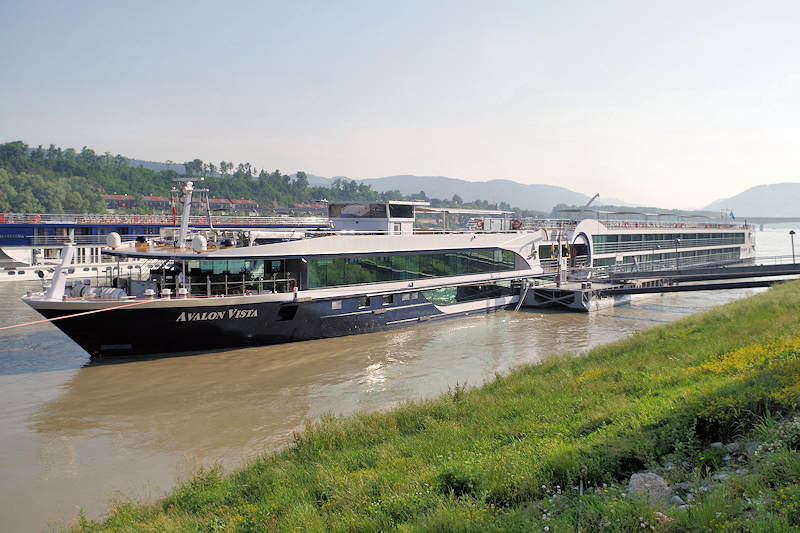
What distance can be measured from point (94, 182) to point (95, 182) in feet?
0.68

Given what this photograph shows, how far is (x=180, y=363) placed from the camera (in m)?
18.1

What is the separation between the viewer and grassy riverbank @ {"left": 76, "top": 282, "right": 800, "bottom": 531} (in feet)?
15.9

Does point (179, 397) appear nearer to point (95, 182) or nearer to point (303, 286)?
point (303, 286)

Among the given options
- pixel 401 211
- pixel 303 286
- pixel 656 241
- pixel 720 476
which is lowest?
pixel 720 476

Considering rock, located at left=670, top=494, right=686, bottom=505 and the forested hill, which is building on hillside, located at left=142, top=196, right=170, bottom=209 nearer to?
the forested hill

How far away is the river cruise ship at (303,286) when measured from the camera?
1786 cm

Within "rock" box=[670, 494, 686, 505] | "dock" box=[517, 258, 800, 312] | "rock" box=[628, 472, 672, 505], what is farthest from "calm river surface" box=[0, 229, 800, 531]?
"rock" box=[670, 494, 686, 505]

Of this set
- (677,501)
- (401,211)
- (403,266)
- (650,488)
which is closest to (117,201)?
(401,211)

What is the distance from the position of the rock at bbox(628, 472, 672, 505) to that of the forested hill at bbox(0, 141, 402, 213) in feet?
329

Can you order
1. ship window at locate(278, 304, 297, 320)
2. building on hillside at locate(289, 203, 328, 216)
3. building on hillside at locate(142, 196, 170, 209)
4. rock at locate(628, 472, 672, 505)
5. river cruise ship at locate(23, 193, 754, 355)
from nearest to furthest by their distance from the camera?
rock at locate(628, 472, 672, 505) → river cruise ship at locate(23, 193, 754, 355) → ship window at locate(278, 304, 297, 320) → building on hillside at locate(142, 196, 170, 209) → building on hillside at locate(289, 203, 328, 216)

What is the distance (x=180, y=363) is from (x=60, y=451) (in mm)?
6647

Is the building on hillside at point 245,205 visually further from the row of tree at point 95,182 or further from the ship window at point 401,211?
the ship window at point 401,211

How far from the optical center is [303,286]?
21.2m

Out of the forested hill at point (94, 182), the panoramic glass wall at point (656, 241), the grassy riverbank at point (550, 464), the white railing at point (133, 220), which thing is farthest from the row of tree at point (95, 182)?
the grassy riverbank at point (550, 464)
